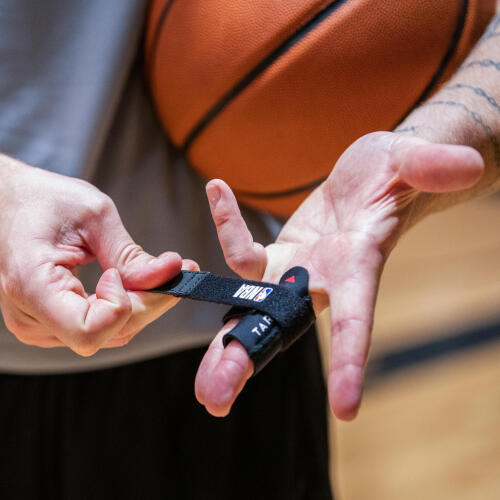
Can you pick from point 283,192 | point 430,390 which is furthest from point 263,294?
point 430,390

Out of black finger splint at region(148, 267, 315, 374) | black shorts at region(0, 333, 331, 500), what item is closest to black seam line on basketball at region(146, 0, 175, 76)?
black finger splint at region(148, 267, 315, 374)

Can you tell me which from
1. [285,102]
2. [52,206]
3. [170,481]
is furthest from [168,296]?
[170,481]

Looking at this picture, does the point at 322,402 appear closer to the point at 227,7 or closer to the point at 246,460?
the point at 246,460

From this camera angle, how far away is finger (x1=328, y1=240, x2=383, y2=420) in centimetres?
44

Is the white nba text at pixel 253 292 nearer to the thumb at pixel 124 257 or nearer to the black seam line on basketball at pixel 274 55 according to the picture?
the thumb at pixel 124 257

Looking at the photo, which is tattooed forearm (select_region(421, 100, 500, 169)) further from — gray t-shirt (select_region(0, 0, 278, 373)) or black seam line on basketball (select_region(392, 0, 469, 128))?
gray t-shirt (select_region(0, 0, 278, 373))

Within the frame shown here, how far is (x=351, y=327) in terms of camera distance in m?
0.47

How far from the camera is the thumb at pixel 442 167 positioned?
466 millimetres

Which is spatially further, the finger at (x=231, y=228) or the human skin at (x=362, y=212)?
the finger at (x=231, y=228)

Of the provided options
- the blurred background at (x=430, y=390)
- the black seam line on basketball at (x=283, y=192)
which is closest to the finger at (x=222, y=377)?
the black seam line on basketball at (x=283, y=192)

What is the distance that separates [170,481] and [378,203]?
56 cm

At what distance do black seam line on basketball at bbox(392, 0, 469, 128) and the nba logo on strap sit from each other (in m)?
0.29

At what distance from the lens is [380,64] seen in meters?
0.67

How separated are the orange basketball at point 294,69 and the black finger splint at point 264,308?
0.19 meters
